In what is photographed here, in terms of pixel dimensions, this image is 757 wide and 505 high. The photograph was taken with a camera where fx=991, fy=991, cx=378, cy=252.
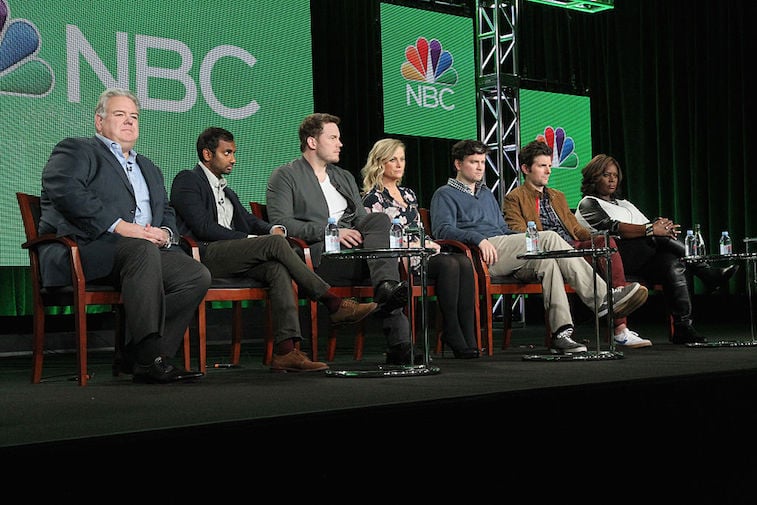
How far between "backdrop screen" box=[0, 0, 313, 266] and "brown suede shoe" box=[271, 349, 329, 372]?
6.86 feet

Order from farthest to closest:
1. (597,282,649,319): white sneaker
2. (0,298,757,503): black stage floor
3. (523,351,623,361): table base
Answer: (597,282,649,319): white sneaker
(523,351,623,361): table base
(0,298,757,503): black stage floor

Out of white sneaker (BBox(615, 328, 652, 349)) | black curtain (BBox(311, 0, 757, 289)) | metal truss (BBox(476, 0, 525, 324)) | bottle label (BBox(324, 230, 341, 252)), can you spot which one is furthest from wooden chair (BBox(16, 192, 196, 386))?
black curtain (BBox(311, 0, 757, 289))

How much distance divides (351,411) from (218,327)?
428 cm

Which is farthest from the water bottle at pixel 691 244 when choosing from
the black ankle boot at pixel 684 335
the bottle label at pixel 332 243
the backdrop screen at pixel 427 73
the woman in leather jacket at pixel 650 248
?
the backdrop screen at pixel 427 73

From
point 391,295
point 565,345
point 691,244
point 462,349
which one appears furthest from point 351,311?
point 691,244

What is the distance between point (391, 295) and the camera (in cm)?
355

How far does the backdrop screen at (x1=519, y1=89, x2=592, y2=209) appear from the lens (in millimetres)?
7109

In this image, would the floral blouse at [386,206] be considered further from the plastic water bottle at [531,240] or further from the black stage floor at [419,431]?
the black stage floor at [419,431]

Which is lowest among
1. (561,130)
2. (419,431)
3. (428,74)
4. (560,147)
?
(419,431)

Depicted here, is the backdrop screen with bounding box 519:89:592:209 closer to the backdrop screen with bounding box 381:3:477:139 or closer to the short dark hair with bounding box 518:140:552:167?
the backdrop screen with bounding box 381:3:477:139

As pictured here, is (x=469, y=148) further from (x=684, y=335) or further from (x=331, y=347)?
(x=684, y=335)

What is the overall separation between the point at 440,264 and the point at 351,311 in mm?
669

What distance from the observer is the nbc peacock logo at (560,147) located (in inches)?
283

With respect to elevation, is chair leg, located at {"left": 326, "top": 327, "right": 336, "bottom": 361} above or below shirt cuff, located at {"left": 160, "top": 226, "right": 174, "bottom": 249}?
below
